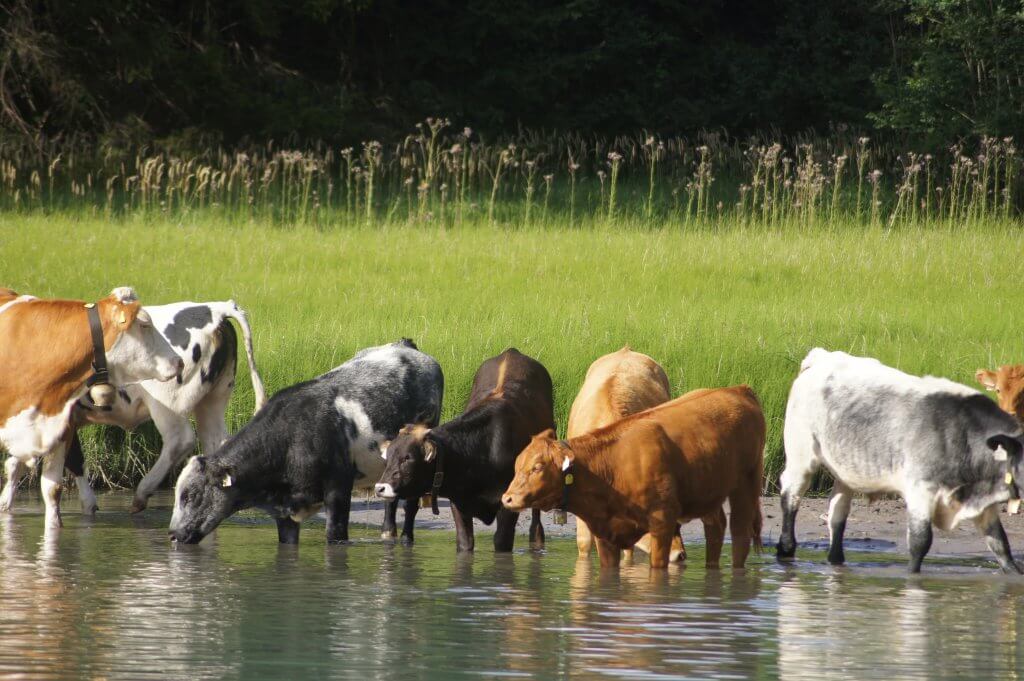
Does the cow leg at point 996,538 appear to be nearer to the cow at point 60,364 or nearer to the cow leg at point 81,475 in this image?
the cow at point 60,364

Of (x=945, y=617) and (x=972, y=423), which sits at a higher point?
(x=972, y=423)

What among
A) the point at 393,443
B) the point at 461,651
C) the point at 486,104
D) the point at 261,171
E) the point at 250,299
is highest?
the point at 486,104

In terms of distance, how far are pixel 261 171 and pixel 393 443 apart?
1616cm

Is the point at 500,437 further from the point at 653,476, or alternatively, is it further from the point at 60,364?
the point at 60,364

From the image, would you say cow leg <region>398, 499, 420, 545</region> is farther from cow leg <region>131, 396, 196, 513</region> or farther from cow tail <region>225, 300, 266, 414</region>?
cow leg <region>131, 396, 196, 513</region>

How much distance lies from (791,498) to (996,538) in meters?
1.32

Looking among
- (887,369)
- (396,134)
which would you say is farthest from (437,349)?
(396,134)

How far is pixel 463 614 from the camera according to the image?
8070 mm

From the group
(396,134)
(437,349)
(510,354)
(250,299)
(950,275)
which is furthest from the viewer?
(396,134)

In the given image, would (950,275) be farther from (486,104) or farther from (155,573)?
(486,104)

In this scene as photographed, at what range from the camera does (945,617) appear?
8.07 metres

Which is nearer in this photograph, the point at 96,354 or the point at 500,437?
the point at 500,437

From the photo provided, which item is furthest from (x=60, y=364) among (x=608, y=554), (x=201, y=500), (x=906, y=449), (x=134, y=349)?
(x=906, y=449)

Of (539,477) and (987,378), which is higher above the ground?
(987,378)
